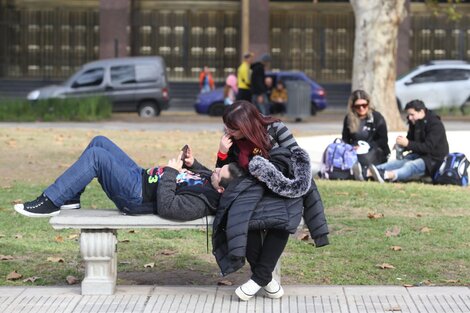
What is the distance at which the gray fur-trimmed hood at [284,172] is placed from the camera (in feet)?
25.7

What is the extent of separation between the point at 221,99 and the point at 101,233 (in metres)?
26.3

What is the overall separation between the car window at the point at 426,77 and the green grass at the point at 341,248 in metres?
23.3

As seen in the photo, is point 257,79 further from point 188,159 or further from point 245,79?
point 188,159

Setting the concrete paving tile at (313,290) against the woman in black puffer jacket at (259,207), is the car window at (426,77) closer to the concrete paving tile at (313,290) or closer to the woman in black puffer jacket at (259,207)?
the concrete paving tile at (313,290)

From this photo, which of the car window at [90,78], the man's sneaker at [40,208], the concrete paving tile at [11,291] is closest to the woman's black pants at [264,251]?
the man's sneaker at [40,208]

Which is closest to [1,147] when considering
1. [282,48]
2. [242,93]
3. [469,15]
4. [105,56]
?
[242,93]

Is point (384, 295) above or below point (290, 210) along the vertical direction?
below

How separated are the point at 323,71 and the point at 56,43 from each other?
9.58 meters

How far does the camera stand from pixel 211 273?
9125 mm

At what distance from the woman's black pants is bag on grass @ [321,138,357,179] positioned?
6614mm

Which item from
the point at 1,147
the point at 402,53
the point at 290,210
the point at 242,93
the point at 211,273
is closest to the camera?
the point at 290,210

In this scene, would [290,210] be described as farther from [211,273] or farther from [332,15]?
[332,15]

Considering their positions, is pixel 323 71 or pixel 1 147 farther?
pixel 323 71

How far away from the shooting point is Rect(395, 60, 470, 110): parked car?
35.2m
